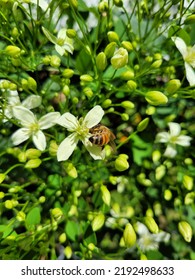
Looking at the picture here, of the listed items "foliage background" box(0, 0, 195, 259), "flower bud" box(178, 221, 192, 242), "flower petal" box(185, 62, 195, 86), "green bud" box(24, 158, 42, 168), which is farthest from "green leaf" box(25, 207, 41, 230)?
"flower petal" box(185, 62, 195, 86)

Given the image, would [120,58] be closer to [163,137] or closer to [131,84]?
[131,84]

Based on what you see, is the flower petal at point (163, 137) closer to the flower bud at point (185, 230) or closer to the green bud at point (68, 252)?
the flower bud at point (185, 230)

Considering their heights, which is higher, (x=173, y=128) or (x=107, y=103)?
(x=107, y=103)

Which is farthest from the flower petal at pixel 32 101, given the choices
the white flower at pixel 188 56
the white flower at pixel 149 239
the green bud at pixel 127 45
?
the white flower at pixel 149 239

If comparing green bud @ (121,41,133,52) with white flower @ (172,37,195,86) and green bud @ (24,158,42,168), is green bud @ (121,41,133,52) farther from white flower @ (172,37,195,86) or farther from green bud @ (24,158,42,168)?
green bud @ (24,158,42,168)

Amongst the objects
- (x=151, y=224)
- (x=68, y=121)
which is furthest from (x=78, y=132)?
(x=151, y=224)
